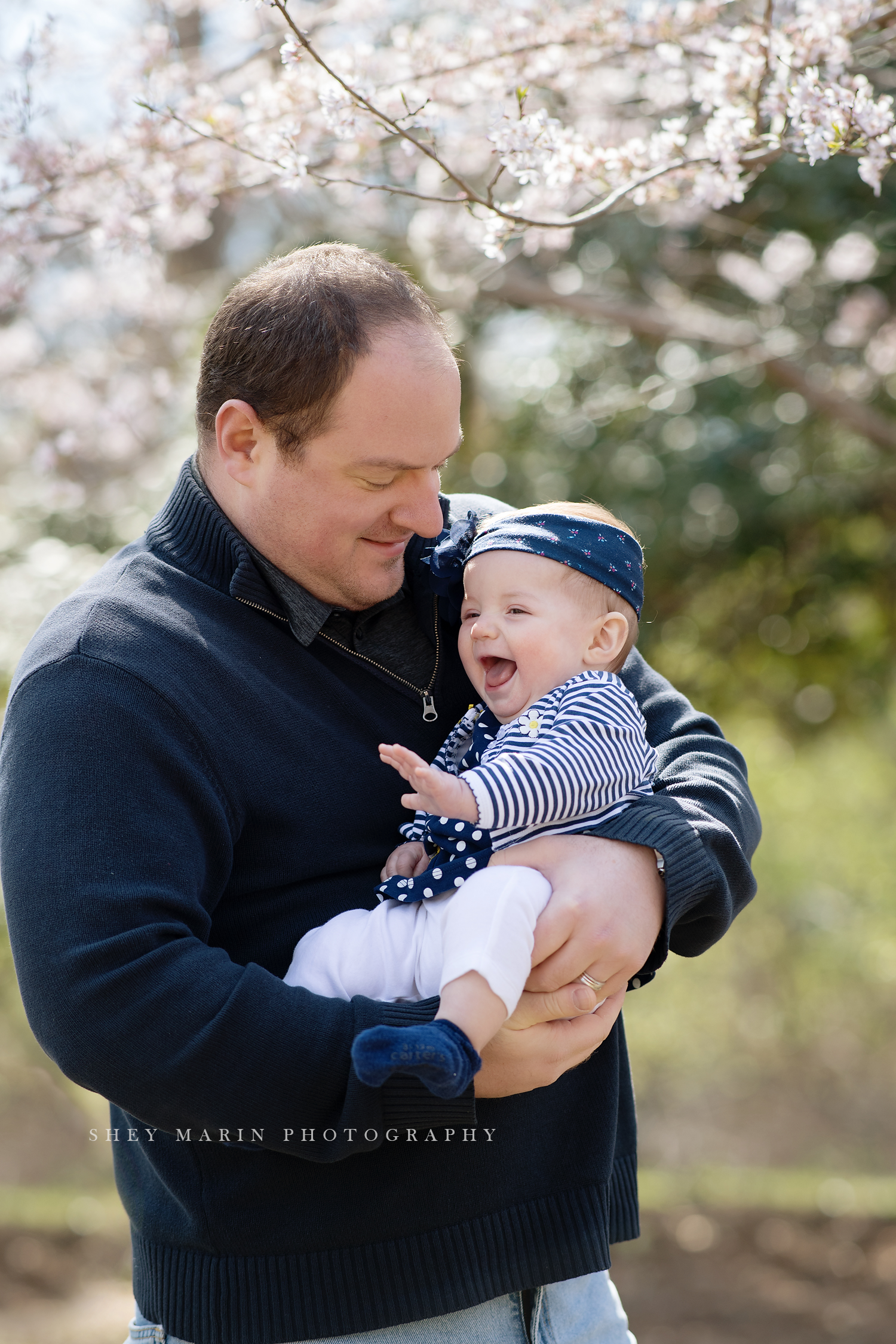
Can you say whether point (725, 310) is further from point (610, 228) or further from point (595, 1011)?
point (595, 1011)

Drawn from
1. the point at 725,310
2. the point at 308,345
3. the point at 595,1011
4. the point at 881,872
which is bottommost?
the point at 595,1011

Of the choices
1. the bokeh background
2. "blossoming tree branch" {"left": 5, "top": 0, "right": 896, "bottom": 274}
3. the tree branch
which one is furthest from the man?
the tree branch

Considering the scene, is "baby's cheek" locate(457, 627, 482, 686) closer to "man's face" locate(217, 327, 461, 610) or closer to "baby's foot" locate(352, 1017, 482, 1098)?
"man's face" locate(217, 327, 461, 610)

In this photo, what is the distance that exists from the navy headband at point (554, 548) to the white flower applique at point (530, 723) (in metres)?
0.24

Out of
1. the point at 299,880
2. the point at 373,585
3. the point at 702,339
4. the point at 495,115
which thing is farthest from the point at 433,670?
the point at 702,339

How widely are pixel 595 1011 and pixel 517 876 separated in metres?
0.20

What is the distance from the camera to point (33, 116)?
246 cm

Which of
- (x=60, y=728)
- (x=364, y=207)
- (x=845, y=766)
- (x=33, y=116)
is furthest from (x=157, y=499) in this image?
(x=845, y=766)

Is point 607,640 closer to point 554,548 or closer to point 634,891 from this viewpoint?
point 554,548

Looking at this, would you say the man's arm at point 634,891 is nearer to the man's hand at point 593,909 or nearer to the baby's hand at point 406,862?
the man's hand at point 593,909

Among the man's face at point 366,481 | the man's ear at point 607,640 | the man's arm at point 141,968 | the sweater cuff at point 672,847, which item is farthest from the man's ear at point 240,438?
the sweater cuff at point 672,847

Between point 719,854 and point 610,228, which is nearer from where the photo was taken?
point 719,854

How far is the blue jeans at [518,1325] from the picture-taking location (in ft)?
4.70

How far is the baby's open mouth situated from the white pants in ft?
1.08
